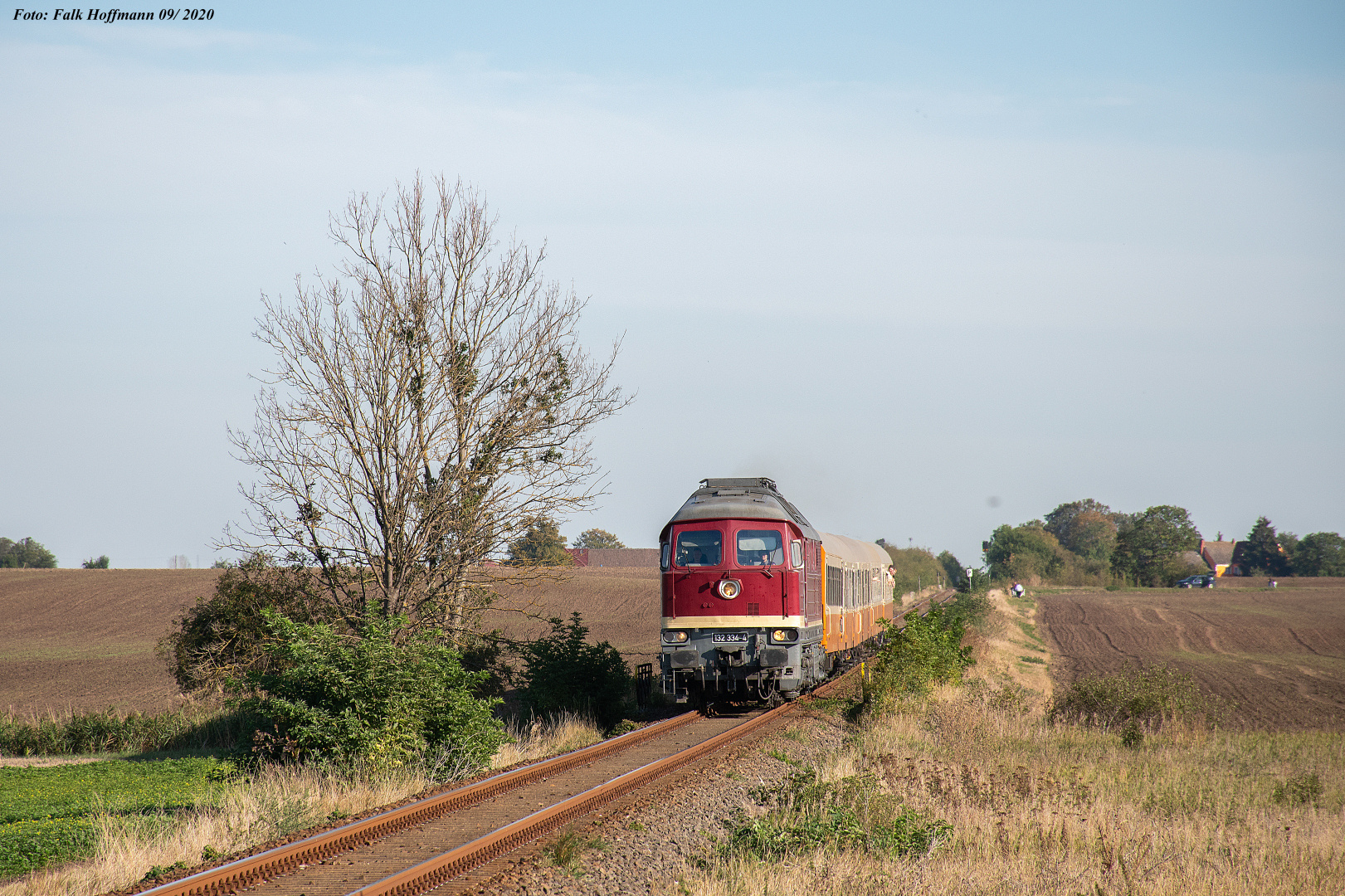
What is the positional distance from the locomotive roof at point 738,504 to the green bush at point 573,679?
12.0 ft

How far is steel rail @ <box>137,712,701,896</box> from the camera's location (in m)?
7.64

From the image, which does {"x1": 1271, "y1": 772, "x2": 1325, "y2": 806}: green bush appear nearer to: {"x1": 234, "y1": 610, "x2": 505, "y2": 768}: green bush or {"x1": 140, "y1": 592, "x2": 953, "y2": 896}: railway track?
{"x1": 140, "y1": 592, "x2": 953, "y2": 896}: railway track

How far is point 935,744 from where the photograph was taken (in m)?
18.0

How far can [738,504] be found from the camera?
59.5 feet

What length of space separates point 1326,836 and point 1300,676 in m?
33.5

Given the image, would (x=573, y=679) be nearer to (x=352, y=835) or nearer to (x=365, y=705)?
(x=365, y=705)

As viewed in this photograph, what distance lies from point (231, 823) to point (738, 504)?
33.9ft

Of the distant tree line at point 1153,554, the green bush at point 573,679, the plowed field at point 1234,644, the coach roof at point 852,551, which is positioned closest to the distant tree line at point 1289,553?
the distant tree line at point 1153,554

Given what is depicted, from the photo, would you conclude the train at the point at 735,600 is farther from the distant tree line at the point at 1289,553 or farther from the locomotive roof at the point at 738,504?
the distant tree line at the point at 1289,553

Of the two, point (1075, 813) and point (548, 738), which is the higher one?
point (548, 738)

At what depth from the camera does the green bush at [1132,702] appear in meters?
24.1

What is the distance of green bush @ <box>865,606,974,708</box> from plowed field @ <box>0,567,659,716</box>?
7779 millimetres

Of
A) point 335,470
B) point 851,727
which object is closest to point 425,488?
point 335,470

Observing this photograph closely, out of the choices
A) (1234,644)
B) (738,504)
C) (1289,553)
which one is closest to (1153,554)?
(1289,553)
